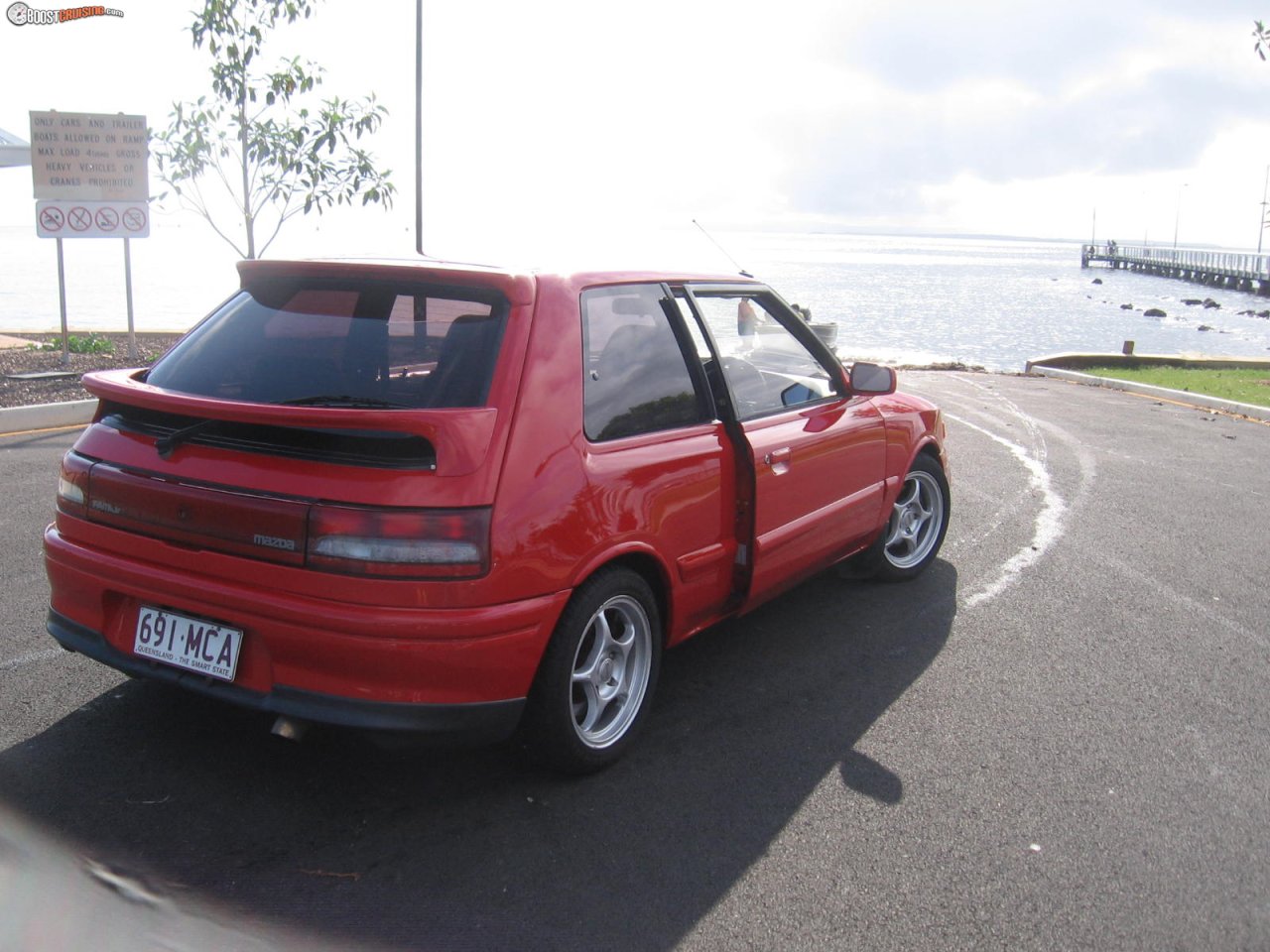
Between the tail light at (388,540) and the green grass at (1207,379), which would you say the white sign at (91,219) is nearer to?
the tail light at (388,540)

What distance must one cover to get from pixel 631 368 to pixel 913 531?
9.16 ft

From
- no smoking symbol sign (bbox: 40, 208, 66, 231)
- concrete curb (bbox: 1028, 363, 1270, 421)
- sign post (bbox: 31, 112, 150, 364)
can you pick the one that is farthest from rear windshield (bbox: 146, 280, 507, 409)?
concrete curb (bbox: 1028, 363, 1270, 421)

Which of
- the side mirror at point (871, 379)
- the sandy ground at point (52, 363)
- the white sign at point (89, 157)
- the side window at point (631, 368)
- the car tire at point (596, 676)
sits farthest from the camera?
the white sign at point (89, 157)

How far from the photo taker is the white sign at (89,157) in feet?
42.7

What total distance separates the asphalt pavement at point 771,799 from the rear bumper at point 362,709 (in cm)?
36

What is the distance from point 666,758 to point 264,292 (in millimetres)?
2109

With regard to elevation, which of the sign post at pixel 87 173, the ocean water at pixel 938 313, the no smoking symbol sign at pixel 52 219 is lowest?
the ocean water at pixel 938 313

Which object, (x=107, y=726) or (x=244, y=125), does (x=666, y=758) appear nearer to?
(x=107, y=726)

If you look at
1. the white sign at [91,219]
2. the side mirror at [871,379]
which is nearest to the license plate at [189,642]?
the side mirror at [871,379]

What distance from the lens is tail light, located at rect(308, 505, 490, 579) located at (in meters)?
3.03

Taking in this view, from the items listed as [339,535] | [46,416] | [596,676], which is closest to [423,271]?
[339,535]

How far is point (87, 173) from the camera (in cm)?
1328

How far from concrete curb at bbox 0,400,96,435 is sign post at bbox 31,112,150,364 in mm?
3143

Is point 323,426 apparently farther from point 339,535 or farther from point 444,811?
point 444,811
